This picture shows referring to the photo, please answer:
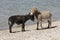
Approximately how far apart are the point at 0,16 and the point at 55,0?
36.6 ft

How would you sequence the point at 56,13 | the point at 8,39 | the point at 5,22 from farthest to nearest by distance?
the point at 56,13, the point at 5,22, the point at 8,39

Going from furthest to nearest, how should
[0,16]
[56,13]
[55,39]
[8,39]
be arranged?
[56,13], [0,16], [8,39], [55,39]

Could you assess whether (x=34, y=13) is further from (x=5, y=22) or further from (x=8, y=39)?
(x=5, y=22)

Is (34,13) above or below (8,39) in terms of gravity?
above

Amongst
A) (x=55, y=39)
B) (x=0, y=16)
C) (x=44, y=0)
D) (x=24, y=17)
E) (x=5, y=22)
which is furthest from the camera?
(x=44, y=0)

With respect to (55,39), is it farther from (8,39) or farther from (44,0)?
(44,0)

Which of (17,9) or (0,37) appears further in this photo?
(17,9)

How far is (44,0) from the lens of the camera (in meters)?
27.7

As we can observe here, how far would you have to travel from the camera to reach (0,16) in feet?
60.3

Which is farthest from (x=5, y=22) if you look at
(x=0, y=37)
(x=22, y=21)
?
(x=0, y=37)

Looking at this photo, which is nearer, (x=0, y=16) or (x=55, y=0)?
(x=0, y=16)

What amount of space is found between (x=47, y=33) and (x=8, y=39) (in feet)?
5.81

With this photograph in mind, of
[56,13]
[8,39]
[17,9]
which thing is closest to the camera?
[8,39]

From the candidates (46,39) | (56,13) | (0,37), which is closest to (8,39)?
(0,37)
